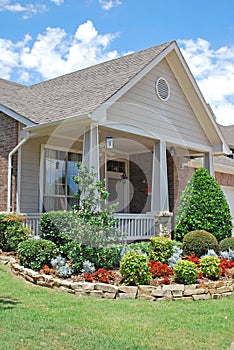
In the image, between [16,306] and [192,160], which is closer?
[16,306]

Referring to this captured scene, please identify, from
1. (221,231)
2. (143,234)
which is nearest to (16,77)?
(143,234)

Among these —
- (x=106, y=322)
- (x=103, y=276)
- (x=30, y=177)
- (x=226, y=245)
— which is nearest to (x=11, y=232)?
(x=30, y=177)

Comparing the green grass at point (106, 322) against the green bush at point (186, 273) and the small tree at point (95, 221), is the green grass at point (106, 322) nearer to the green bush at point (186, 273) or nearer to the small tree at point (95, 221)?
the green bush at point (186, 273)

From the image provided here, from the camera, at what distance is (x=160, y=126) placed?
1220 centimetres

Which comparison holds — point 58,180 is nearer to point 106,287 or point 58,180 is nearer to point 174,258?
point 174,258

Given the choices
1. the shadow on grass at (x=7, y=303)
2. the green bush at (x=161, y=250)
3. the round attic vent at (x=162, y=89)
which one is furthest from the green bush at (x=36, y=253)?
the round attic vent at (x=162, y=89)

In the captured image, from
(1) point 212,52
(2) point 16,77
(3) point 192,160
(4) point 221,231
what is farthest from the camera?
(2) point 16,77

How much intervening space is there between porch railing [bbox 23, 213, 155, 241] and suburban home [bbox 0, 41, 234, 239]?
3cm

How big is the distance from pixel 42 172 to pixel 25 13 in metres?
5.11

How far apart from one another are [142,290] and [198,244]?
326 cm

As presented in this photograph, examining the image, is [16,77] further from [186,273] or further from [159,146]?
[186,273]

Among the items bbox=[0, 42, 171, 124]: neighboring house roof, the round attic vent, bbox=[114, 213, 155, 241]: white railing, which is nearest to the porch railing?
bbox=[114, 213, 155, 241]: white railing

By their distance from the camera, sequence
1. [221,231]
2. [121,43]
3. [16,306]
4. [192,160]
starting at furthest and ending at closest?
[192,160] → [121,43] → [221,231] → [16,306]

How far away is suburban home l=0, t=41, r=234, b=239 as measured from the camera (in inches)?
416
